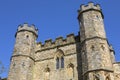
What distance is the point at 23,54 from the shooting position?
19.4 meters

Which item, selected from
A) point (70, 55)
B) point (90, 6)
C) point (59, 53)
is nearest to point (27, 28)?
point (59, 53)

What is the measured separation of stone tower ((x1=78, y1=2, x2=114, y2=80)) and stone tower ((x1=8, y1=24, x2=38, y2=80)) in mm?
4620

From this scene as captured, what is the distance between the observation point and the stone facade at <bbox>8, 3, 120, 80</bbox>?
16.3 meters

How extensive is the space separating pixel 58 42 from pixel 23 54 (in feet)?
10.5

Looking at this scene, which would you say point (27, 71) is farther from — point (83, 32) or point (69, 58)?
point (83, 32)

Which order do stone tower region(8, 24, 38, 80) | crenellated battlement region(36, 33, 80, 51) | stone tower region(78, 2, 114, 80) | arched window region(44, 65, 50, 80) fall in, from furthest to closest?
crenellated battlement region(36, 33, 80, 51), arched window region(44, 65, 50, 80), stone tower region(8, 24, 38, 80), stone tower region(78, 2, 114, 80)

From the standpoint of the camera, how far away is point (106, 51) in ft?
55.7

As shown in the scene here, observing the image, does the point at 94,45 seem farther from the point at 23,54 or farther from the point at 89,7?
the point at 23,54

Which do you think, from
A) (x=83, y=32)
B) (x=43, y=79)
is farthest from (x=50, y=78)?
(x=83, y=32)

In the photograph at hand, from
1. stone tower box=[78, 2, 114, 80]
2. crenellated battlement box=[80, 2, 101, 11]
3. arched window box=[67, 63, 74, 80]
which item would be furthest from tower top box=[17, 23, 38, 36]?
arched window box=[67, 63, 74, 80]

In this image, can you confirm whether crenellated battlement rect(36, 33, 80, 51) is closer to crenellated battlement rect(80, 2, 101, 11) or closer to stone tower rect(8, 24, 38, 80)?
stone tower rect(8, 24, 38, 80)

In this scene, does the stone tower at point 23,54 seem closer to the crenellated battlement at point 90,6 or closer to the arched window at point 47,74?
the arched window at point 47,74

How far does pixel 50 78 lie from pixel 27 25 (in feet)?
19.4

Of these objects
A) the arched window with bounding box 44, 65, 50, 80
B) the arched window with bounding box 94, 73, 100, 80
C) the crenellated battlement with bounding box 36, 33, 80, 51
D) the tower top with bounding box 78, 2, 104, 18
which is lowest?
the arched window with bounding box 94, 73, 100, 80
